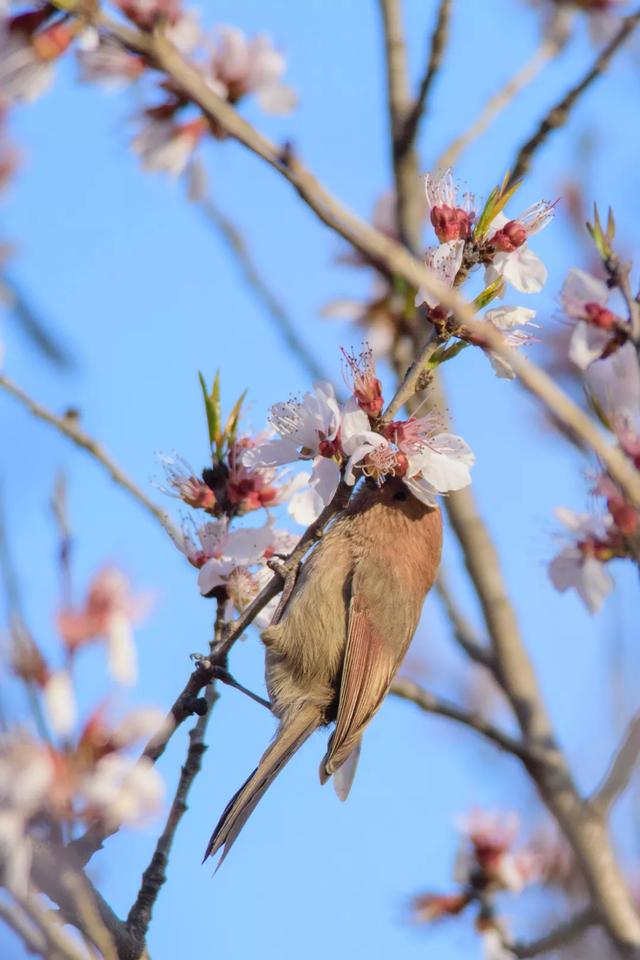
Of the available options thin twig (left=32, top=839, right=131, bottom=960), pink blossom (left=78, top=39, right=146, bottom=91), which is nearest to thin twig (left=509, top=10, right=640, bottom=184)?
pink blossom (left=78, top=39, right=146, bottom=91)

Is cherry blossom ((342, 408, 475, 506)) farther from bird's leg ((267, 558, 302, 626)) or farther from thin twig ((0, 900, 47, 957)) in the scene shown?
thin twig ((0, 900, 47, 957))

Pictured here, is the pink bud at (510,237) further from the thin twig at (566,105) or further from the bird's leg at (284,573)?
the thin twig at (566,105)

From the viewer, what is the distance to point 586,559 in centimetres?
346

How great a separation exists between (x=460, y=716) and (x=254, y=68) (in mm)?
2270

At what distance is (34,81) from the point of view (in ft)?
10.3

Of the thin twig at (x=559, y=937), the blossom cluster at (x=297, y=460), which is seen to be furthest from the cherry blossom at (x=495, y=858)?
the blossom cluster at (x=297, y=460)

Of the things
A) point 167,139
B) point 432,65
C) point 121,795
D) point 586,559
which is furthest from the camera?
point 432,65

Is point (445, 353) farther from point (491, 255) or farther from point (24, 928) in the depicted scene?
point (24, 928)

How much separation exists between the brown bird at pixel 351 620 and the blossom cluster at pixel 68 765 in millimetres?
1376

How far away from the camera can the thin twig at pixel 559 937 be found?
10.9ft

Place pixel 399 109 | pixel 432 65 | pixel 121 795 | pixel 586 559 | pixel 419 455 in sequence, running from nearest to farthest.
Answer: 1. pixel 121 795
2. pixel 419 455
3. pixel 586 559
4. pixel 432 65
5. pixel 399 109

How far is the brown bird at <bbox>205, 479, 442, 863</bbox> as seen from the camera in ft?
13.3

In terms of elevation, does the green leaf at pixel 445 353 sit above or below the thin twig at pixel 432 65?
below

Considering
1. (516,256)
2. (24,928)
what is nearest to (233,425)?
(516,256)
